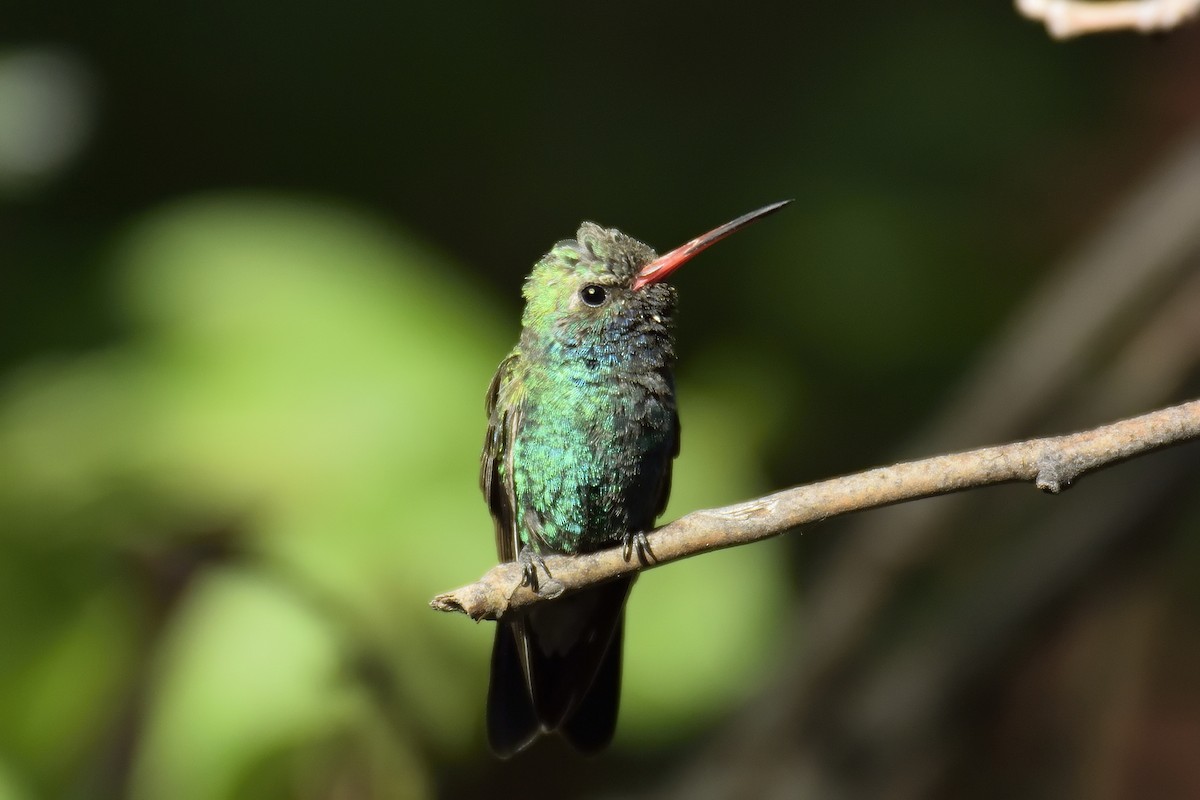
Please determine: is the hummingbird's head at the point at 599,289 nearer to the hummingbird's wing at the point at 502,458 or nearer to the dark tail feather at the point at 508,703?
the hummingbird's wing at the point at 502,458

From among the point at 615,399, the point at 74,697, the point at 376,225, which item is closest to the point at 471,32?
the point at 376,225

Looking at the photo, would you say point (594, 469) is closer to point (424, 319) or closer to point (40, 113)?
point (424, 319)

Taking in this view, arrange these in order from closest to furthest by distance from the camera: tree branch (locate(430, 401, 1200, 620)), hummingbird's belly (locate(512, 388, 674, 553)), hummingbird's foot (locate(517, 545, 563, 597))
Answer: tree branch (locate(430, 401, 1200, 620)), hummingbird's foot (locate(517, 545, 563, 597)), hummingbird's belly (locate(512, 388, 674, 553))

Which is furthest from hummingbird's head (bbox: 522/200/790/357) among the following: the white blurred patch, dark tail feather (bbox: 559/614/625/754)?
the white blurred patch

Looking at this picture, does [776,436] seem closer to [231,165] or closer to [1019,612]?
[1019,612]

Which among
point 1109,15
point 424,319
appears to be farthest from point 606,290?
point 1109,15

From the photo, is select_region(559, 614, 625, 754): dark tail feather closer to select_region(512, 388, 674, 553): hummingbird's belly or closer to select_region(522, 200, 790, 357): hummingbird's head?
select_region(512, 388, 674, 553): hummingbird's belly
